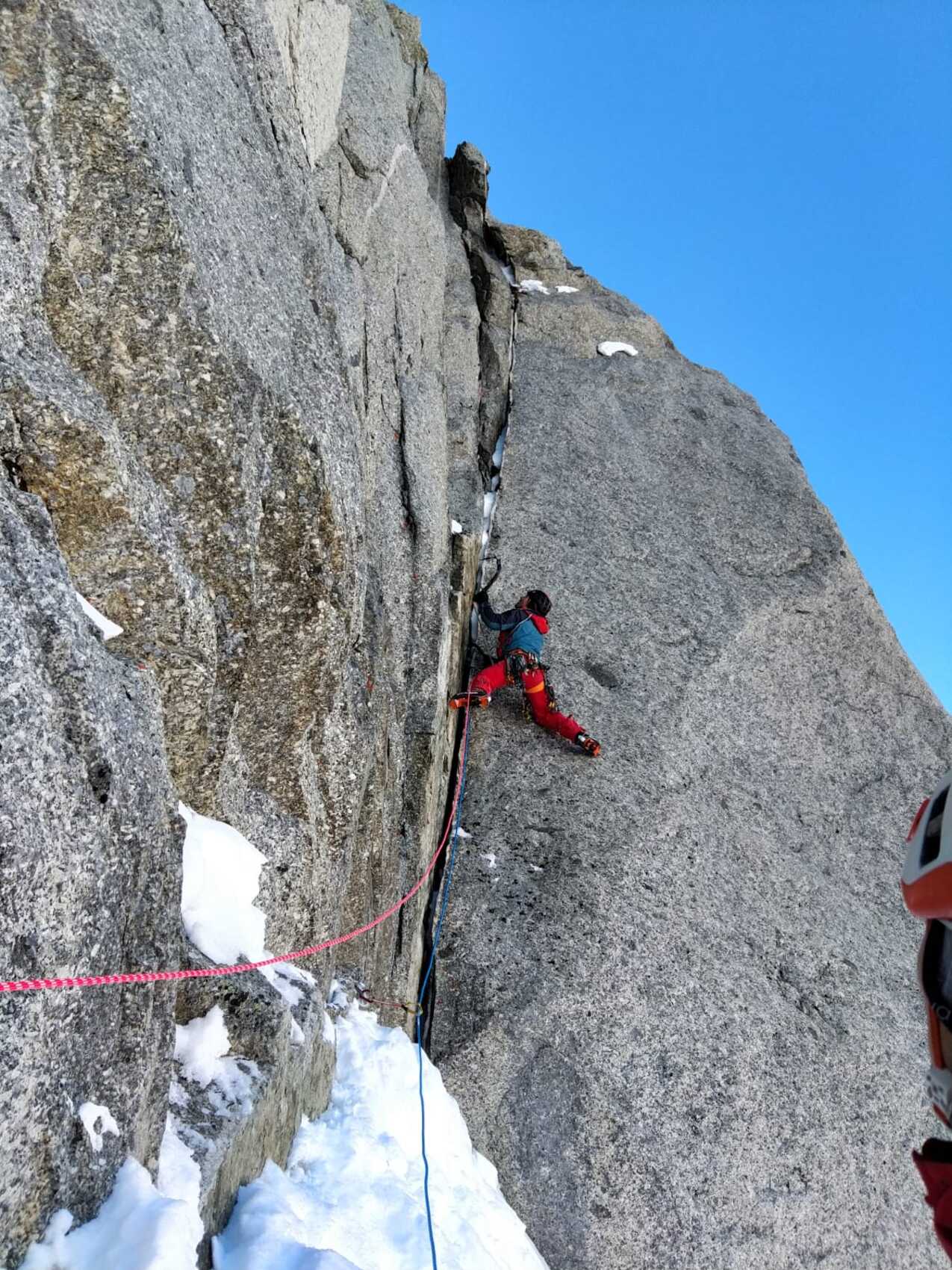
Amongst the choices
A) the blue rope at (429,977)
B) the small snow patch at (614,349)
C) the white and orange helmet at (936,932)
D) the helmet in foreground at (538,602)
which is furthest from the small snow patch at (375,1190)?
the small snow patch at (614,349)

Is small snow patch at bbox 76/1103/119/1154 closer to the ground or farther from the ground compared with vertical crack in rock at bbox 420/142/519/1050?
closer to the ground

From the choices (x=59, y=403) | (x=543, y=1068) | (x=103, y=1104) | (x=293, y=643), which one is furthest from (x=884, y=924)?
(x=59, y=403)

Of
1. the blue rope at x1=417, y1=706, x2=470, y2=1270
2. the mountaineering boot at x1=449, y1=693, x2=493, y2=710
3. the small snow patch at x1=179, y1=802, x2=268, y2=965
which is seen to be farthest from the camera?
the mountaineering boot at x1=449, y1=693, x2=493, y2=710

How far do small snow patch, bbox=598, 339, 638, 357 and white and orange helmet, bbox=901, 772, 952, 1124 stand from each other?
15518 mm

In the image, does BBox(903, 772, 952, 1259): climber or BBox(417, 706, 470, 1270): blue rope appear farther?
BBox(417, 706, 470, 1270): blue rope

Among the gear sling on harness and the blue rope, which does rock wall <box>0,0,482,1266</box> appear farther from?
the gear sling on harness

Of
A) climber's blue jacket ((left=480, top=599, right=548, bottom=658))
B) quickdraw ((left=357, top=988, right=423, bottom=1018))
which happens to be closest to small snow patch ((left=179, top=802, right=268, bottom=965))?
quickdraw ((left=357, top=988, right=423, bottom=1018))

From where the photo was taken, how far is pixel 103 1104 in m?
3.57

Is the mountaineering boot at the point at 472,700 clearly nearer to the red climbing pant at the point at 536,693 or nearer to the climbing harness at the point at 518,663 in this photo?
the red climbing pant at the point at 536,693

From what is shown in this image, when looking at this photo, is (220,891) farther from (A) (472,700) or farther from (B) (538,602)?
(B) (538,602)

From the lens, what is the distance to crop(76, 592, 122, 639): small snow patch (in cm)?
463

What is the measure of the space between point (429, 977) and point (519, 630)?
446cm

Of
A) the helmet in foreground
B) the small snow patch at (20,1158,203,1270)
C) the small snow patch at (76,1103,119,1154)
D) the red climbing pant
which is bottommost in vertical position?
the small snow patch at (20,1158,203,1270)

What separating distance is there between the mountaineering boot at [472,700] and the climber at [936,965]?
24.6 feet
